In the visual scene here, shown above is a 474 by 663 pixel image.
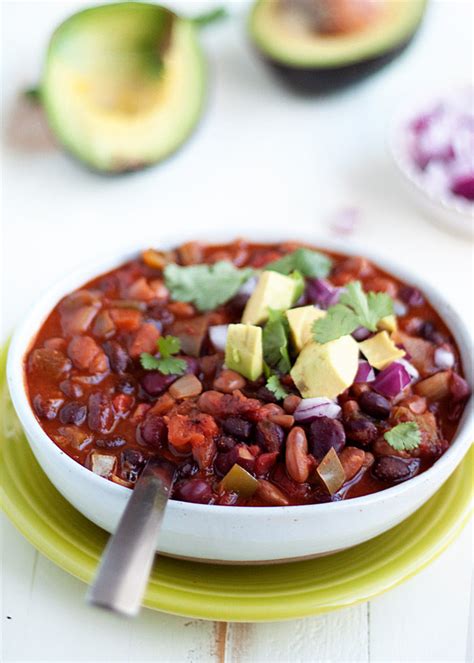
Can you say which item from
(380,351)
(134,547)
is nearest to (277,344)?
(380,351)

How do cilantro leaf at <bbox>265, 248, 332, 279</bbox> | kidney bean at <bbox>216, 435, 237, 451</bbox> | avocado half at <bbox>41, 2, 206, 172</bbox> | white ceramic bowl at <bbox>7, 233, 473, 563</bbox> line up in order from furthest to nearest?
1. avocado half at <bbox>41, 2, 206, 172</bbox>
2. cilantro leaf at <bbox>265, 248, 332, 279</bbox>
3. kidney bean at <bbox>216, 435, 237, 451</bbox>
4. white ceramic bowl at <bbox>7, 233, 473, 563</bbox>

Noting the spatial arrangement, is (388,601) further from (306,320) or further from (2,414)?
(2,414)

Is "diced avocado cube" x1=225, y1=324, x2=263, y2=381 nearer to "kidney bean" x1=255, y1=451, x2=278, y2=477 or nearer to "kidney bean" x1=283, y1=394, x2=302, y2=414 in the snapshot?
"kidney bean" x1=283, y1=394, x2=302, y2=414

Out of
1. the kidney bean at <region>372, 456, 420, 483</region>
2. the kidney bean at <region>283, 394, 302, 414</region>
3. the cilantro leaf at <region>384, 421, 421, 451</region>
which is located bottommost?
the kidney bean at <region>372, 456, 420, 483</region>

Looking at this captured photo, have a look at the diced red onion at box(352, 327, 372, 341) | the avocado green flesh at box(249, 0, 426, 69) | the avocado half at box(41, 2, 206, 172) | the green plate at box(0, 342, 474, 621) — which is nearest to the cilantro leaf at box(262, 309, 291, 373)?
the diced red onion at box(352, 327, 372, 341)

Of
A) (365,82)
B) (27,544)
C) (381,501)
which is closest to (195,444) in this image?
(381,501)

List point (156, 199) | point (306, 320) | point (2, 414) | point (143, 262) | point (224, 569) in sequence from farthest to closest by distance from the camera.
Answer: point (156, 199)
point (143, 262)
point (2, 414)
point (306, 320)
point (224, 569)
